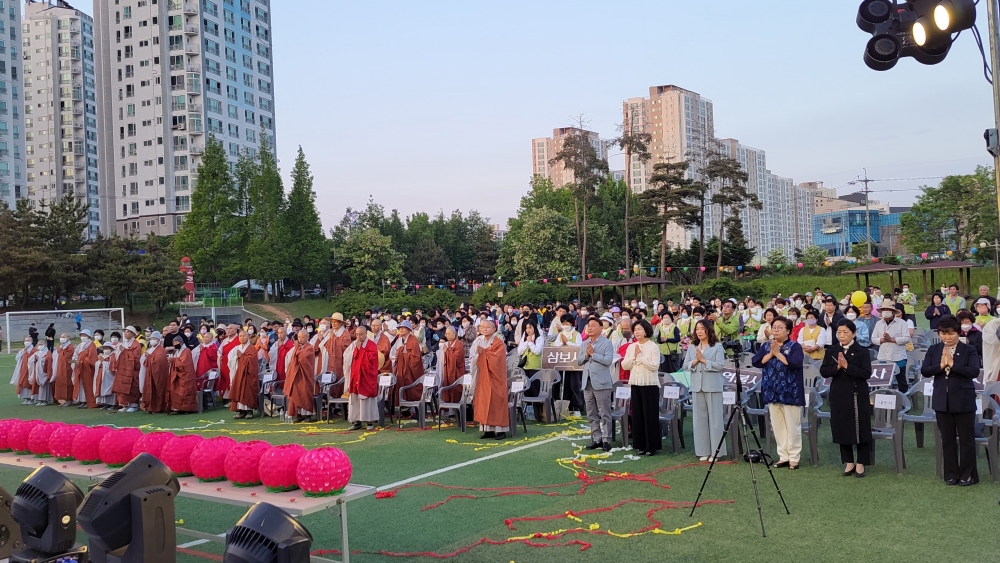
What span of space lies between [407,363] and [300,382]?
6.49 ft

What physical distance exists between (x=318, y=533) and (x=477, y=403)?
4504mm

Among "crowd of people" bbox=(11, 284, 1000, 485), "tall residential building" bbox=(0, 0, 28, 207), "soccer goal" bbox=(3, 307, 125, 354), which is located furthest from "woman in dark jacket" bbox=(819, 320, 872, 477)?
"tall residential building" bbox=(0, 0, 28, 207)

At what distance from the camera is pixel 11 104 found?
2913 inches

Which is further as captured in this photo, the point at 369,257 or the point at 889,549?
the point at 369,257

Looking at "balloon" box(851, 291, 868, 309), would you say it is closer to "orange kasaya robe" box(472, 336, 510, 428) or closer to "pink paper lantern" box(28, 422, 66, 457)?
"orange kasaya robe" box(472, 336, 510, 428)

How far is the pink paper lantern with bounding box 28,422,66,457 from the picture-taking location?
6762mm

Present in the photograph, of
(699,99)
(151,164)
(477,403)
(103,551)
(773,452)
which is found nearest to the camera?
(103,551)

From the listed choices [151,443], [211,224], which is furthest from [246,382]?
[211,224]

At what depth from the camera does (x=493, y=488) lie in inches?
305

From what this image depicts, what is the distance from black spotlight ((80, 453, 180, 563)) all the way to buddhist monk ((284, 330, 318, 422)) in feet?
30.6

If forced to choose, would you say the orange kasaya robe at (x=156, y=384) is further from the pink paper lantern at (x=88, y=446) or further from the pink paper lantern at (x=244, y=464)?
the pink paper lantern at (x=244, y=464)

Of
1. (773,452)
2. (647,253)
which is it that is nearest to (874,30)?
(773,452)

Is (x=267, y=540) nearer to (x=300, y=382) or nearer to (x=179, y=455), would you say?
(x=179, y=455)

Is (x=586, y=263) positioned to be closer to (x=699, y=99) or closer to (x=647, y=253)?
(x=647, y=253)
